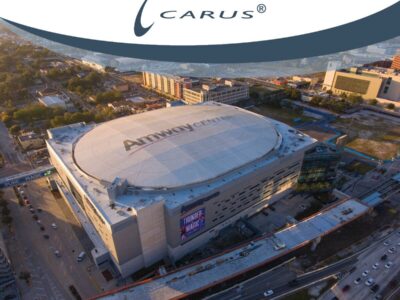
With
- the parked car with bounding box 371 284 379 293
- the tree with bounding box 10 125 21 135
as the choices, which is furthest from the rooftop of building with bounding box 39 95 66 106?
the parked car with bounding box 371 284 379 293

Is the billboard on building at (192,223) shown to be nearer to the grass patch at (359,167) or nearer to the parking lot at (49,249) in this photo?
the parking lot at (49,249)

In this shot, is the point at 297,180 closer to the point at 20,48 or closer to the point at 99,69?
the point at 99,69

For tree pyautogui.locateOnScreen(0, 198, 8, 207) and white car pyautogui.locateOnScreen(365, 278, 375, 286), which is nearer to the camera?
white car pyautogui.locateOnScreen(365, 278, 375, 286)

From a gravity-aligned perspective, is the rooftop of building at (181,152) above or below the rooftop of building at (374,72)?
below

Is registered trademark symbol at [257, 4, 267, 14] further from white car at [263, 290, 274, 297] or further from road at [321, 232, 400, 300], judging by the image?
road at [321, 232, 400, 300]

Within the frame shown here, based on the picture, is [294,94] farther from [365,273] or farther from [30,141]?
[30,141]

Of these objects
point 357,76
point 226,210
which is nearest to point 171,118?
point 226,210

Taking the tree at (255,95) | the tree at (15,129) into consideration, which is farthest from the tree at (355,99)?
the tree at (15,129)
